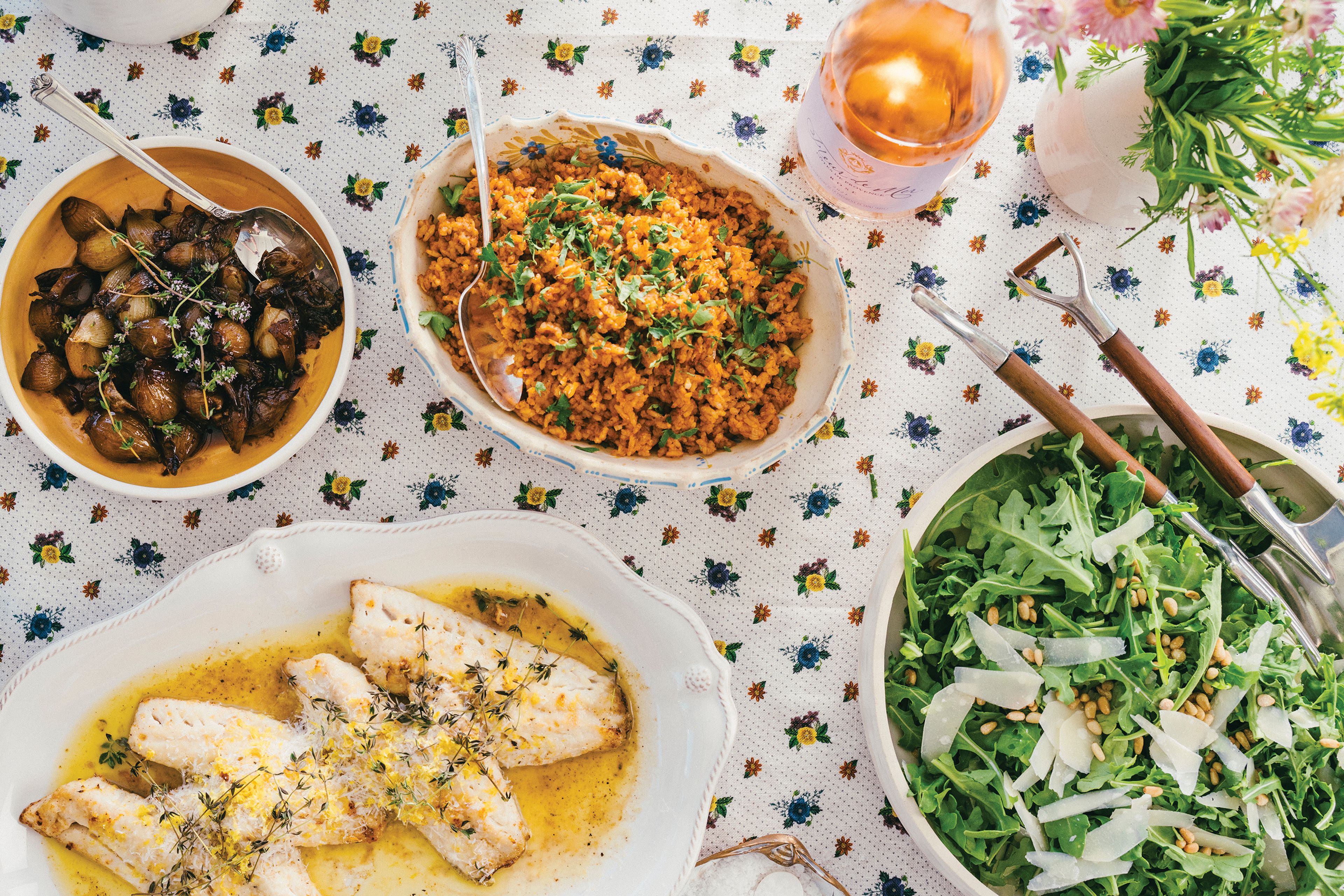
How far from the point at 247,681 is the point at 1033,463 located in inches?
68.2

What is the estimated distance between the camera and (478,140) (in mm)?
1452

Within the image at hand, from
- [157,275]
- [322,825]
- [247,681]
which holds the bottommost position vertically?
[322,825]

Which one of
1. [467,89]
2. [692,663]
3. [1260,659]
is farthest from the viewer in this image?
[692,663]

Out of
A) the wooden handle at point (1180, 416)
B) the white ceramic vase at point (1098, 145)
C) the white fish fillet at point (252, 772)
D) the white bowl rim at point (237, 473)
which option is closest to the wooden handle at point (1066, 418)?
the wooden handle at point (1180, 416)

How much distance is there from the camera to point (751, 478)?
177 centimetres

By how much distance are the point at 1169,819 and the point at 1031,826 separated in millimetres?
274

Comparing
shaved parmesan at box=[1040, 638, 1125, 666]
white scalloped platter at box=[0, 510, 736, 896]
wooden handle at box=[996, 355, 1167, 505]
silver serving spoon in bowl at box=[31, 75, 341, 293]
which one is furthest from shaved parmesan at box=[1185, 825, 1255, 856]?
silver serving spoon in bowl at box=[31, 75, 341, 293]

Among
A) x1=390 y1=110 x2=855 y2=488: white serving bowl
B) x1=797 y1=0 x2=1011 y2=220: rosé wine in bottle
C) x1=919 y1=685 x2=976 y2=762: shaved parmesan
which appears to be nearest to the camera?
x1=797 y1=0 x2=1011 y2=220: rosé wine in bottle

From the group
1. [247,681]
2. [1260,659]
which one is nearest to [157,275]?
[247,681]

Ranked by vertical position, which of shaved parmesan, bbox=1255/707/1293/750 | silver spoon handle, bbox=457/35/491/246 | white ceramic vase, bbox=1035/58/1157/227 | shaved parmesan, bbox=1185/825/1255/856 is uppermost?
white ceramic vase, bbox=1035/58/1157/227

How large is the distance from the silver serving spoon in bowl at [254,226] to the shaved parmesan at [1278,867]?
2182 mm

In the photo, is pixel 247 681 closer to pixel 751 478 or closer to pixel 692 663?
pixel 692 663

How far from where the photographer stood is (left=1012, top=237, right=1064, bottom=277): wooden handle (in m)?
1.65

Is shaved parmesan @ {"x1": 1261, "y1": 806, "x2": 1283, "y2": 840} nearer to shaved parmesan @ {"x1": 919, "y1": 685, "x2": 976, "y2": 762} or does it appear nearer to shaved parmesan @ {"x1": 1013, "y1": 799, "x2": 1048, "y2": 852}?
shaved parmesan @ {"x1": 1013, "y1": 799, "x2": 1048, "y2": 852}
